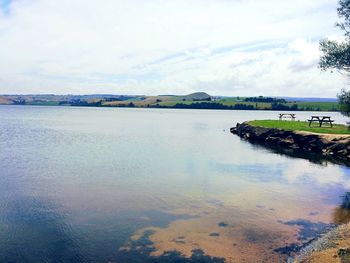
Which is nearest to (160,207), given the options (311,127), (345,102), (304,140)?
(345,102)

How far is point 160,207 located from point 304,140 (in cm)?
3946

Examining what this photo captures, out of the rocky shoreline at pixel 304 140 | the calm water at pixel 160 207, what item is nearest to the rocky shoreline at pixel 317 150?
the rocky shoreline at pixel 304 140

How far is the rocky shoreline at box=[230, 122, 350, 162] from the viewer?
49281 millimetres

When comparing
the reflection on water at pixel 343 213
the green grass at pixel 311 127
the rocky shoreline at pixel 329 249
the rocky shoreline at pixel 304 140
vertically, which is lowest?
the reflection on water at pixel 343 213

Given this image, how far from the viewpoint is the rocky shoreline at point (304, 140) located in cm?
4928

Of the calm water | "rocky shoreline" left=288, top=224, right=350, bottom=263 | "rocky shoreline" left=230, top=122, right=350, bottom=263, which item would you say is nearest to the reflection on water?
"rocky shoreline" left=230, top=122, right=350, bottom=263

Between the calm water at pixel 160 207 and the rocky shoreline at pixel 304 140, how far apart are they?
7.23 metres

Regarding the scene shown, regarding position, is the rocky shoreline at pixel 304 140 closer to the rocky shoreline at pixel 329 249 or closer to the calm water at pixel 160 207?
the calm water at pixel 160 207

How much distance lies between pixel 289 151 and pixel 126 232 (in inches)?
1636

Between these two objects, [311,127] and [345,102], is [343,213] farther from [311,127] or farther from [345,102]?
[311,127]

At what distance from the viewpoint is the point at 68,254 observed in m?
16.4

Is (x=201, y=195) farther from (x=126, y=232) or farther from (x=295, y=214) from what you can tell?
(x=126, y=232)

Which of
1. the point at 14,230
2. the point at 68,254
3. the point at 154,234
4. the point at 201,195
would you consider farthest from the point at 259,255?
the point at 14,230

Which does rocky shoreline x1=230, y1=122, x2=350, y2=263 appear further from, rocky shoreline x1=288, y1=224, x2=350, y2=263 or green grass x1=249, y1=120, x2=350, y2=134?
green grass x1=249, y1=120, x2=350, y2=134
